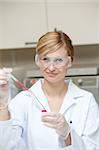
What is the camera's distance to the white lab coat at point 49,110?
1.28 m

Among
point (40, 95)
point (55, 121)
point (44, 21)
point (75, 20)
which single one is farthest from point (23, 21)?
Answer: point (55, 121)

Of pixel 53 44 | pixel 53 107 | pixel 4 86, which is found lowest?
pixel 53 107

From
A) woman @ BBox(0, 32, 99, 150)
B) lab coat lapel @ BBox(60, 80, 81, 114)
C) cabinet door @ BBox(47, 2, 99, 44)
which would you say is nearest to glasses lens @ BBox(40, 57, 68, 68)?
woman @ BBox(0, 32, 99, 150)

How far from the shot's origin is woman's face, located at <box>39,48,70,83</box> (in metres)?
1.28

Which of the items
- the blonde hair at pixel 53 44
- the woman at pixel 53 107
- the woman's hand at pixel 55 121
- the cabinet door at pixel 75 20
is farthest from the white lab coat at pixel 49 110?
the cabinet door at pixel 75 20

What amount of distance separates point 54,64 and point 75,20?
1.25 m

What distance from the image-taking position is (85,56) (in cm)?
275

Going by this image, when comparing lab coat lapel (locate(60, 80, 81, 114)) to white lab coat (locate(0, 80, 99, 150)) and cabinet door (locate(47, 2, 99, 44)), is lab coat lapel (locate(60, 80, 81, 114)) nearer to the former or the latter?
white lab coat (locate(0, 80, 99, 150))

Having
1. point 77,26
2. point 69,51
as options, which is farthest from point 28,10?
point 69,51

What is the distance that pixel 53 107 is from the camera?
1374 mm

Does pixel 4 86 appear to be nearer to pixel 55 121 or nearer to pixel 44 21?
pixel 55 121

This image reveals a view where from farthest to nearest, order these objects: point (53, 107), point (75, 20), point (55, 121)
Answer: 1. point (75, 20)
2. point (53, 107)
3. point (55, 121)

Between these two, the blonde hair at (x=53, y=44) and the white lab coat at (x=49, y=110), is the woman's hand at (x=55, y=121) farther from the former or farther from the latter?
the blonde hair at (x=53, y=44)

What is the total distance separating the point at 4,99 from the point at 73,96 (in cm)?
Answer: 37
